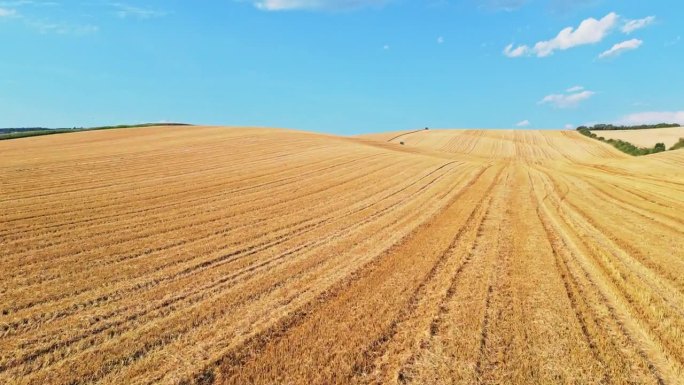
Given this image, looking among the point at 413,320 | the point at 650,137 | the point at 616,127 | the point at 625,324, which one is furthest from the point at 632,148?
the point at 413,320

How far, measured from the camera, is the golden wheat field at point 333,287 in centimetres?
470

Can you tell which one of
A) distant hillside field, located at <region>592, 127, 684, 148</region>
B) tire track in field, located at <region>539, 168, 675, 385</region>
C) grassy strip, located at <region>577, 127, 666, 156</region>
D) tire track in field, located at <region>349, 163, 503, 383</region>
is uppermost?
distant hillside field, located at <region>592, 127, 684, 148</region>

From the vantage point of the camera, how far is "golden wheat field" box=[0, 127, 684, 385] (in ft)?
15.4

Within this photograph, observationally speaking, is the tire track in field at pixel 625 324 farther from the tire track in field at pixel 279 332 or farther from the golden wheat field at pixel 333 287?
the tire track in field at pixel 279 332

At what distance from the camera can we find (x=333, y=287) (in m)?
6.84

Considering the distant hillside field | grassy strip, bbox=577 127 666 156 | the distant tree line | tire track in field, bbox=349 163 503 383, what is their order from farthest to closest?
1. the distant tree line
2. the distant hillside field
3. grassy strip, bbox=577 127 666 156
4. tire track in field, bbox=349 163 503 383

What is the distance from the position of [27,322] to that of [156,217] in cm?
595

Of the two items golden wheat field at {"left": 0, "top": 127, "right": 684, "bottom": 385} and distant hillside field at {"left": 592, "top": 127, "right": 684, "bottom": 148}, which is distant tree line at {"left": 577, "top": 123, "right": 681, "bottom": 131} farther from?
golden wheat field at {"left": 0, "top": 127, "right": 684, "bottom": 385}

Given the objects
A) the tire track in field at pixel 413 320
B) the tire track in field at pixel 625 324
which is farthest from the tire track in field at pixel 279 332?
the tire track in field at pixel 625 324

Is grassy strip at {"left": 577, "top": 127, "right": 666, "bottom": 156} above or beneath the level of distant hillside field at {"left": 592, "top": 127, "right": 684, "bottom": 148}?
beneath

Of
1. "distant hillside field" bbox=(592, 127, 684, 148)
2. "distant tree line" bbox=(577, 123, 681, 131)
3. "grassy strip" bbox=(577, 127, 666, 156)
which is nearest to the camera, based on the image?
"grassy strip" bbox=(577, 127, 666, 156)

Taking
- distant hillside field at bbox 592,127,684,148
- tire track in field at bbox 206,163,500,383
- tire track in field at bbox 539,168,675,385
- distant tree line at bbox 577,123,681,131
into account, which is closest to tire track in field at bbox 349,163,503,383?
tire track in field at bbox 206,163,500,383

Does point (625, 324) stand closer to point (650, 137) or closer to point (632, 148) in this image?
point (632, 148)

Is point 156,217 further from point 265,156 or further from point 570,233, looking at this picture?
point 265,156
